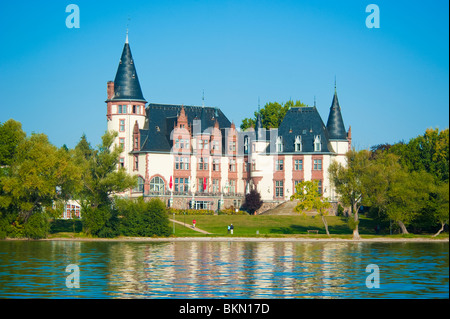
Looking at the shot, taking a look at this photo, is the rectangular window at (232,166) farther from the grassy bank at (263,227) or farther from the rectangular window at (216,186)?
the grassy bank at (263,227)

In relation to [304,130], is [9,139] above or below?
below

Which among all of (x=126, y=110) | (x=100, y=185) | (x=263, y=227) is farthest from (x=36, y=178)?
(x=263, y=227)

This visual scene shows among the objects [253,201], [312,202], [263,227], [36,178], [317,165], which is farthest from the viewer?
[317,165]

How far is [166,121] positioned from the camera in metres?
90.6

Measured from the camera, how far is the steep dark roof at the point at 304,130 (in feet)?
292

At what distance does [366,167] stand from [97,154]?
95.6 feet

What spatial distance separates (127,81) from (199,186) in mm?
17566

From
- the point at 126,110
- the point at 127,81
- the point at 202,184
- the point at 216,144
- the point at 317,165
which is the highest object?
the point at 127,81

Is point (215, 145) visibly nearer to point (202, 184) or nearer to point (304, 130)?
point (202, 184)

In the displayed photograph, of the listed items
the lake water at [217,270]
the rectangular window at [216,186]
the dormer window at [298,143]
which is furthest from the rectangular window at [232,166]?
the lake water at [217,270]

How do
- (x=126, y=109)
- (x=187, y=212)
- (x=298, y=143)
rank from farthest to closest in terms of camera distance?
1. (x=298, y=143)
2. (x=126, y=109)
3. (x=187, y=212)

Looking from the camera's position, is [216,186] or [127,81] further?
[216,186]
